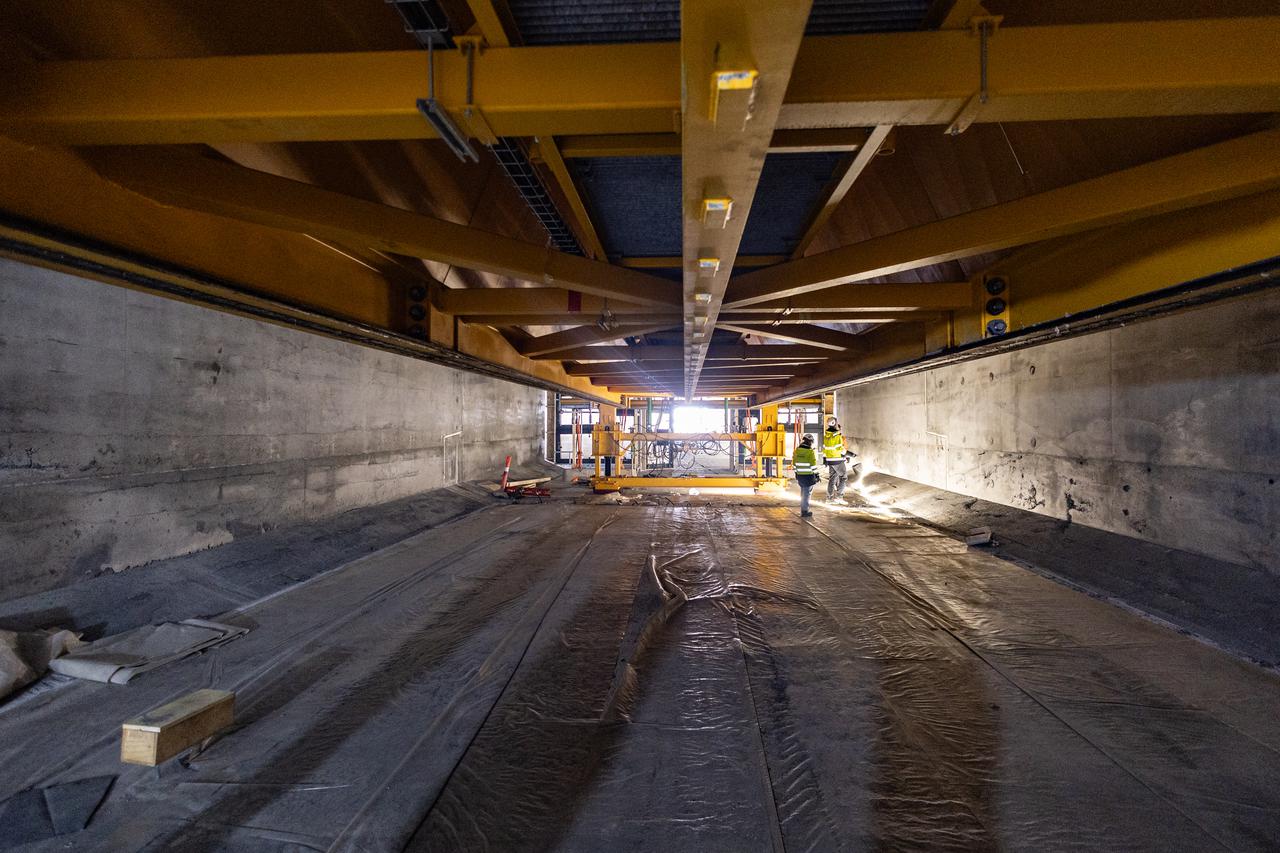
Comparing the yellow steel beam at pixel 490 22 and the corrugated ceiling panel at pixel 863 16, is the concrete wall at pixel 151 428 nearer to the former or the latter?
the yellow steel beam at pixel 490 22

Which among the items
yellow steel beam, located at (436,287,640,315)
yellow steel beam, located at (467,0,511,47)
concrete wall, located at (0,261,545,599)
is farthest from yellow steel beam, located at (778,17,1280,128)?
concrete wall, located at (0,261,545,599)

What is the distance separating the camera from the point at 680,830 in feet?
6.90

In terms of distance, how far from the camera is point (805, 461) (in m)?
9.76

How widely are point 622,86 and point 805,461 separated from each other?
8.45 meters

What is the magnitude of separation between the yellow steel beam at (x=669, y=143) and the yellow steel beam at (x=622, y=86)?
98cm

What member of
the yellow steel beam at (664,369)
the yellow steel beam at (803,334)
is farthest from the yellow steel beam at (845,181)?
the yellow steel beam at (664,369)

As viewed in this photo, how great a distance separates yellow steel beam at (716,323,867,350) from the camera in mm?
7267

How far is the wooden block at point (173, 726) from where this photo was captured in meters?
2.29

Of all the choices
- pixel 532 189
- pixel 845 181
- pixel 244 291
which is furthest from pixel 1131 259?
pixel 244 291

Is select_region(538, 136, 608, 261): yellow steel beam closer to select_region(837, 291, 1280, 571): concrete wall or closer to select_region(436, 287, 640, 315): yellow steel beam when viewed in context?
select_region(436, 287, 640, 315): yellow steel beam

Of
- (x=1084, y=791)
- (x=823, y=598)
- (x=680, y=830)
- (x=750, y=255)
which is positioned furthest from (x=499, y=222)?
(x=1084, y=791)

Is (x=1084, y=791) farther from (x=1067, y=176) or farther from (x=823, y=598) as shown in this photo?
(x=1067, y=176)

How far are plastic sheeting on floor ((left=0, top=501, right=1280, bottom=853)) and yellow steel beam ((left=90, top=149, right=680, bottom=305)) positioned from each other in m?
Answer: 3.32

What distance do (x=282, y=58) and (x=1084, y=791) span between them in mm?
5440
